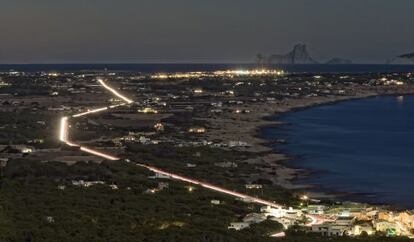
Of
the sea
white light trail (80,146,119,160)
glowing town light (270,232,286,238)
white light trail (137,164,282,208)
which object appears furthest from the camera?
white light trail (80,146,119,160)

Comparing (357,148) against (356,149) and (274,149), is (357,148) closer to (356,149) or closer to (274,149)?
(356,149)

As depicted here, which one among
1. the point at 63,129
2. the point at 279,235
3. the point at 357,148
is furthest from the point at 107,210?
the point at 63,129

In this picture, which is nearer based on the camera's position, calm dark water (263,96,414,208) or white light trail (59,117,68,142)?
calm dark water (263,96,414,208)

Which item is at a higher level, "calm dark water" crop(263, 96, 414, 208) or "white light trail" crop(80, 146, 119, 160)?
"white light trail" crop(80, 146, 119, 160)

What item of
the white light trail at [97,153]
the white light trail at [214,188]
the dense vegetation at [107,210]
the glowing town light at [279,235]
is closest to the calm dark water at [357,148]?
the white light trail at [214,188]

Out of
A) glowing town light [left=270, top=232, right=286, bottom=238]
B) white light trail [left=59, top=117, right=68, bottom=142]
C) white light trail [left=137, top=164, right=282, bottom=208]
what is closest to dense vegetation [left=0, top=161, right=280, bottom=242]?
glowing town light [left=270, top=232, right=286, bottom=238]

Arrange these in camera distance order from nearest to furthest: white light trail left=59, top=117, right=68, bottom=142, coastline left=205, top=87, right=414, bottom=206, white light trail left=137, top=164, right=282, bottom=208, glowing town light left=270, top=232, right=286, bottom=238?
glowing town light left=270, top=232, right=286, bottom=238 < white light trail left=137, top=164, right=282, bottom=208 < coastline left=205, top=87, right=414, bottom=206 < white light trail left=59, top=117, right=68, bottom=142

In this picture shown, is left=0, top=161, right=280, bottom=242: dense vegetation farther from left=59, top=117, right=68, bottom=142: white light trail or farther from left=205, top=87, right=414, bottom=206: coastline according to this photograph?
left=59, top=117, right=68, bottom=142: white light trail
